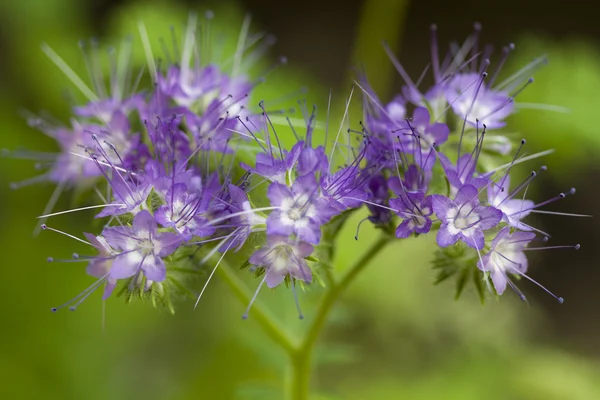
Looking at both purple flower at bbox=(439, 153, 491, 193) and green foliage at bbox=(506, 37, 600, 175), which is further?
green foliage at bbox=(506, 37, 600, 175)

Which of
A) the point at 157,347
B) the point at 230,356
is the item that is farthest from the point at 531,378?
the point at 157,347

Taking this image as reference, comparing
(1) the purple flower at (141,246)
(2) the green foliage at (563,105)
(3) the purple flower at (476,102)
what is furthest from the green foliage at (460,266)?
(2) the green foliage at (563,105)

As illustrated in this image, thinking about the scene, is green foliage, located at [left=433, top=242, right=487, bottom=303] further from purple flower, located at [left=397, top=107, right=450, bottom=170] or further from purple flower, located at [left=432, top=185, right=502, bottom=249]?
purple flower, located at [left=397, top=107, right=450, bottom=170]

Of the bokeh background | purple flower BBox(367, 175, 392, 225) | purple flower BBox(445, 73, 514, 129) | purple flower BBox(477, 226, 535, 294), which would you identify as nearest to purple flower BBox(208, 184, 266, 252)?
purple flower BBox(367, 175, 392, 225)

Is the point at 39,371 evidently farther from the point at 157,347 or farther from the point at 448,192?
the point at 448,192

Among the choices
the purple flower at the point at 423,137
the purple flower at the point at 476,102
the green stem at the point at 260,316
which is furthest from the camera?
the green stem at the point at 260,316

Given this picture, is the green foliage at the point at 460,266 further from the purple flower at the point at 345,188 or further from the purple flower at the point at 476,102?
the purple flower at the point at 476,102

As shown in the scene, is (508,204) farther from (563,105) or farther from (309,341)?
(563,105)
